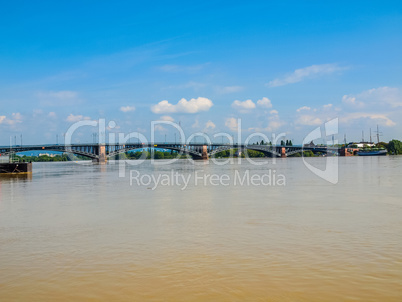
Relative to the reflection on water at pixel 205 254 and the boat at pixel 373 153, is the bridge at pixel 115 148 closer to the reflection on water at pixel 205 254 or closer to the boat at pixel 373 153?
the boat at pixel 373 153

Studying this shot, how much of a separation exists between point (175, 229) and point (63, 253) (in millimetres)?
3713

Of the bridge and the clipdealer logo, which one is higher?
the bridge

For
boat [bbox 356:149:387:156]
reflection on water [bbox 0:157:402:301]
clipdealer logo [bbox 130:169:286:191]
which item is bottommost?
clipdealer logo [bbox 130:169:286:191]

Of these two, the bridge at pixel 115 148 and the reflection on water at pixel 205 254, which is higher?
the bridge at pixel 115 148

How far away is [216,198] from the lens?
2003 cm

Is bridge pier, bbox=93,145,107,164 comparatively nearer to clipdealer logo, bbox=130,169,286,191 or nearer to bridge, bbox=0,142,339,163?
bridge, bbox=0,142,339,163

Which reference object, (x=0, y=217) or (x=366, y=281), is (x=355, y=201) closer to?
(x=366, y=281)

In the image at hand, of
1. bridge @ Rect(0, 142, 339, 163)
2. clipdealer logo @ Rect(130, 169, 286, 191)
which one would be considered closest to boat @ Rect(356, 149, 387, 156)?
bridge @ Rect(0, 142, 339, 163)

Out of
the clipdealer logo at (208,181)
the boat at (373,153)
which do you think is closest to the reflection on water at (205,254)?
the clipdealer logo at (208,181)

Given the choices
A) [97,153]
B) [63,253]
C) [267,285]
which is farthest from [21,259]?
[97,153]

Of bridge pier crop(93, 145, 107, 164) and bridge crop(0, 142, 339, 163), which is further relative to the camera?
bridge pier crop(93, 145, 107, 164)

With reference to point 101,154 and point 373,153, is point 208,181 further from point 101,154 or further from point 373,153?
point 373,153

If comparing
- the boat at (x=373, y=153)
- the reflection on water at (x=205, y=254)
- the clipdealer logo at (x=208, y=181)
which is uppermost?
the boat at (x=373, y=153)

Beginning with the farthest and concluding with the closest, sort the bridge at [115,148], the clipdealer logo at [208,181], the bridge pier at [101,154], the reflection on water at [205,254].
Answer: the bridge pier at [101,154] → the bridge at [115,148] → the clipdealer logo at [208,181] → the reflection on water at [205,254]
